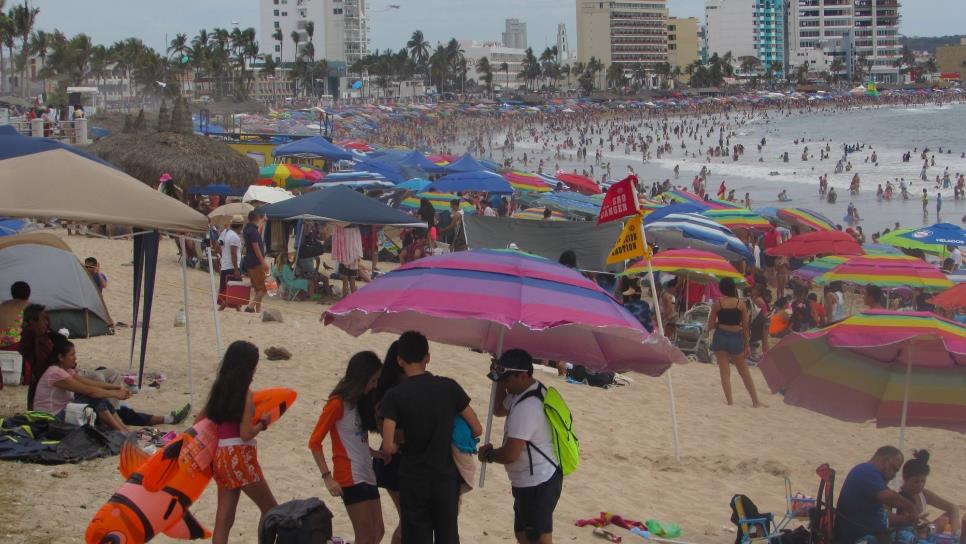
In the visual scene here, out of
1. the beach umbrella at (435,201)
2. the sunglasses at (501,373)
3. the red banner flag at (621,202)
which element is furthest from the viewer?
the beach umbrella at (435,201)

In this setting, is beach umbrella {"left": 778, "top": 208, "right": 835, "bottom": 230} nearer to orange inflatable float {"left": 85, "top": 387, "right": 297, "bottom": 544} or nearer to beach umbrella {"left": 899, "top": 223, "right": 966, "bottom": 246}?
beach umbrella {"left": 899, "top": 223, "right": 966, "bottom": 246}

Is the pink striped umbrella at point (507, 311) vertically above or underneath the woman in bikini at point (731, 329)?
above

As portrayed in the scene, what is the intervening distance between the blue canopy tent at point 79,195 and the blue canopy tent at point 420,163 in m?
20.0

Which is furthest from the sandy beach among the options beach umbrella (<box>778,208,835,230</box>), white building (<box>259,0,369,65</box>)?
white building (<box>259,0,369,65</box>)

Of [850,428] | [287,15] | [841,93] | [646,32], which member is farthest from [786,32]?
[850,428]

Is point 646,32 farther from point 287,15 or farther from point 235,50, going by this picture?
point 235,50

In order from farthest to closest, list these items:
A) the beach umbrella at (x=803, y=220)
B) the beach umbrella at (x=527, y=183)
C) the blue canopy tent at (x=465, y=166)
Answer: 1. the beach umbrella at (x=527, y=183)
2. the blue canopy tent at (x=465, y=166)
3. the beach umbrella at (x=803, y=220)

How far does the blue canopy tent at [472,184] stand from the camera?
69.7 ft

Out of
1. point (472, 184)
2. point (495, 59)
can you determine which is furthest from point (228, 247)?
point (495, 59)

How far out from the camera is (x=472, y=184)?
840 inches

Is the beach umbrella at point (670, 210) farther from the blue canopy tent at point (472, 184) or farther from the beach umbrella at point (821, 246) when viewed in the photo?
the blue canopy tent at point (472, 184)

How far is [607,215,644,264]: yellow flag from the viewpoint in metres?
7.45

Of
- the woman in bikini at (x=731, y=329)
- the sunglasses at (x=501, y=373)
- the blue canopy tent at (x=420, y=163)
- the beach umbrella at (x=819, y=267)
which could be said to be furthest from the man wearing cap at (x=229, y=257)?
the blue canopy tent at (x=420, y=163)

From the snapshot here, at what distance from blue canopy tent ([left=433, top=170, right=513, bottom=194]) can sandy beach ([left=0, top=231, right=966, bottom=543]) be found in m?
10.1
